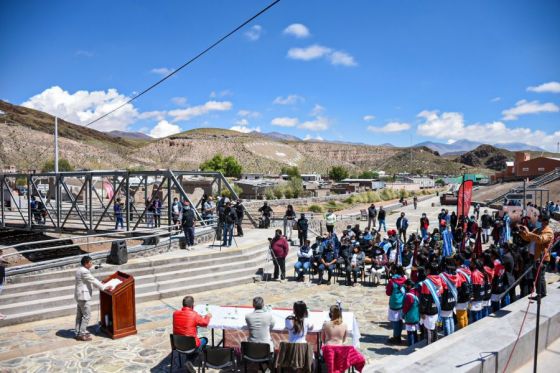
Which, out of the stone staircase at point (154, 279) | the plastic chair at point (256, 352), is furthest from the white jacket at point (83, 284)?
the plastic chair at point (256, 352)

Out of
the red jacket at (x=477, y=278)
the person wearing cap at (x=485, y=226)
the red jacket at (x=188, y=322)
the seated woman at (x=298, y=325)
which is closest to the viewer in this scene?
the seated woman at (x=298, y=325)

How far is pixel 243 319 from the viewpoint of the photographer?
6699 mm

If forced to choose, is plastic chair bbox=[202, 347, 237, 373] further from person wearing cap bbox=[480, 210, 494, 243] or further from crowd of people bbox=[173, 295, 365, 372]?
person wearing cap bbox=[480, 210, 494, 243]

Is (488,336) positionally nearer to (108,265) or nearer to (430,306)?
(430,306)

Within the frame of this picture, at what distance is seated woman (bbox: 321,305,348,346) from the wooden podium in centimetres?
440

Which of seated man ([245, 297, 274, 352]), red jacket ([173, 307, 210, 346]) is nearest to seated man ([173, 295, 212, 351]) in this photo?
red jacket ([173, 307, 210, 346])

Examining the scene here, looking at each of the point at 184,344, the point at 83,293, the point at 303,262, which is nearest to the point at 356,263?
the point at 303,262

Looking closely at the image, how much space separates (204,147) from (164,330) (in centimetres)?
16219

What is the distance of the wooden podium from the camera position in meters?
8.18

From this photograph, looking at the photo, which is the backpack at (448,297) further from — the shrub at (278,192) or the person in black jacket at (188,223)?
the shrub at (278,192)

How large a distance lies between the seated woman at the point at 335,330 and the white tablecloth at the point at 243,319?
260 millimetres

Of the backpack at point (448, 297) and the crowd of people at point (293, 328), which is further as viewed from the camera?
the backpack at point (448, 297)

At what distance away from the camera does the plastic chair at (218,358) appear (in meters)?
6.11

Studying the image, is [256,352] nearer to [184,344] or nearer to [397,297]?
[184,344]
